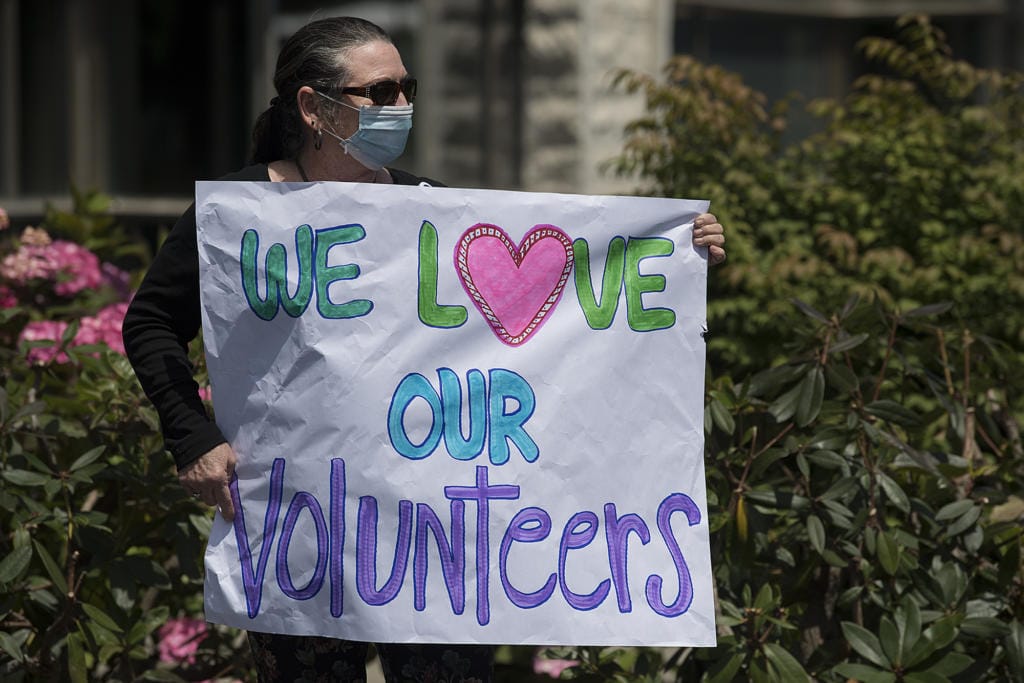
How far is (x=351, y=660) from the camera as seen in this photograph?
8.42 feet

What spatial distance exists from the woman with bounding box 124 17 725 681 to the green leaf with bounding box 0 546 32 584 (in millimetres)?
511

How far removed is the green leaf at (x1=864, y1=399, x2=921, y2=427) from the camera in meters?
3.01

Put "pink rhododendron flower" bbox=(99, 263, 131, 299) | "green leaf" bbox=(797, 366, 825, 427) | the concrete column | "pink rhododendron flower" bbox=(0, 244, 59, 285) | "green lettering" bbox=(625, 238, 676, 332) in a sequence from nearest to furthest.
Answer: "green lettering" bbox=(625, 238, 676, 332), "green leaf" bbox=(797, 366, 825, 427), "pink rhododendron flower" bbox=(0, 244, 59, 285), "pink rhododendron flower" bbox=(99, 263, 131, 299), the concrete column

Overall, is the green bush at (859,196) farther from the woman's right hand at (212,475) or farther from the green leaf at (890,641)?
the woman's right hand at (212,475)

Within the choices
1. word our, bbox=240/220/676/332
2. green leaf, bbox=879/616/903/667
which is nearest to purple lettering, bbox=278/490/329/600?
word our, bbox=240/220/676/332

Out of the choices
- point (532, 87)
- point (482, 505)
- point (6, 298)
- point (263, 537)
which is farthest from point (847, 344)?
point (532, 87)

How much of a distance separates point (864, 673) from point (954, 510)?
1.32 feet

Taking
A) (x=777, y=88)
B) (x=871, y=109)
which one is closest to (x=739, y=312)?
(x=871, y=109)

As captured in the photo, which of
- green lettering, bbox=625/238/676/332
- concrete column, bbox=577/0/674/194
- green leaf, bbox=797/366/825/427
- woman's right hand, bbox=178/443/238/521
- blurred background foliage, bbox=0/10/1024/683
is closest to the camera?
woman's right hand, bbox=178/443/238/521

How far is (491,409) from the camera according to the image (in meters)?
2.56

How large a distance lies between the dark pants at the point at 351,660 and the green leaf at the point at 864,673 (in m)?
0.73

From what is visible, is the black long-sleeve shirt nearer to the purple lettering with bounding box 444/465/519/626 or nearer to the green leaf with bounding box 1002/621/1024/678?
the purple lettering with bounding box 444/465/519/626

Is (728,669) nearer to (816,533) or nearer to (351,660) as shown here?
(816,533)

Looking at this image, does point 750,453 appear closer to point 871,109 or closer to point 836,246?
point 836,246
